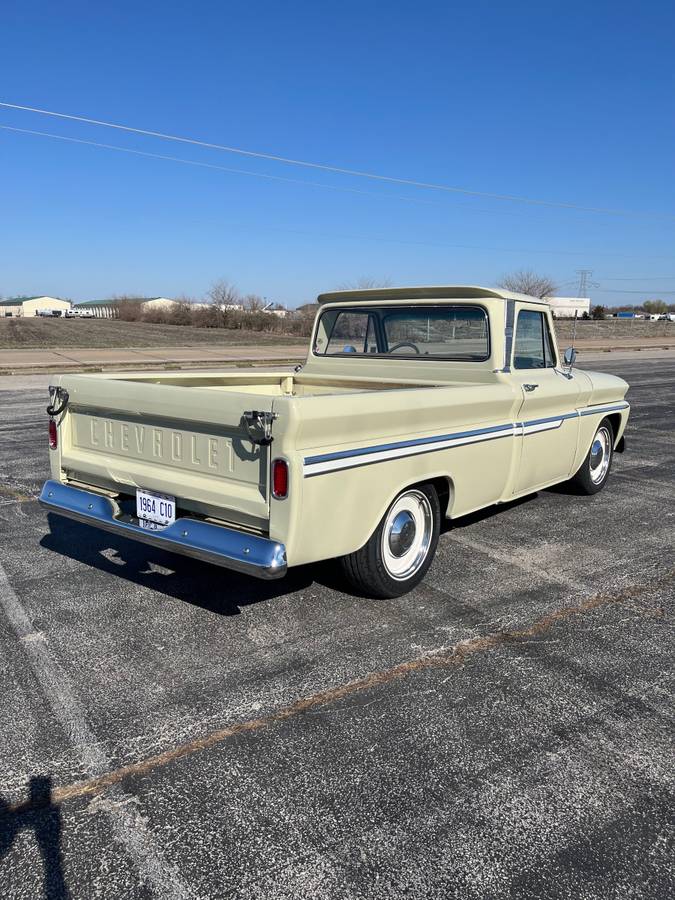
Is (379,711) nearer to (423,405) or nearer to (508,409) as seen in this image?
(423,405)

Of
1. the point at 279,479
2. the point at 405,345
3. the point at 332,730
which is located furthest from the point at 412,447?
the point at 405,345

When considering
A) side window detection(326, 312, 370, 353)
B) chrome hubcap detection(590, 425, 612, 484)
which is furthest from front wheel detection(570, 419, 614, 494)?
side window detection(326, 312, 370, 353)

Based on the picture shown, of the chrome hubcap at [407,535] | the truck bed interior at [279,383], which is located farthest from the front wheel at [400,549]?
the truck bed interior at [279,383]

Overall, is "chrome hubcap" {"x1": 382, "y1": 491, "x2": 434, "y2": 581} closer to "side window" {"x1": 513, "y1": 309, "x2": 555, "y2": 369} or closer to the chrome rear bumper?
the chrome rear bumper

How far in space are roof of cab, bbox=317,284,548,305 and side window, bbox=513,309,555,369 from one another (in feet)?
0.45

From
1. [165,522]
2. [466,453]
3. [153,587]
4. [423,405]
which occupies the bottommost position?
[153,587]

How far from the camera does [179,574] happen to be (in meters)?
4.77

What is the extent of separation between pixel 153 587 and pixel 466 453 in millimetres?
2131

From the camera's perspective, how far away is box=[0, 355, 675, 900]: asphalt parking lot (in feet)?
7.59

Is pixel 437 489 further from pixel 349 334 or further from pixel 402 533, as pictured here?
pixel 349 334

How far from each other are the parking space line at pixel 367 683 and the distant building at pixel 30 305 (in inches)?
6085

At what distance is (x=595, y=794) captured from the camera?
2676 mm

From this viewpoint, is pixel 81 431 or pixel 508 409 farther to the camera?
pixel 508 409

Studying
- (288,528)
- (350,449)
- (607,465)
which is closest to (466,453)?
(350,449)
